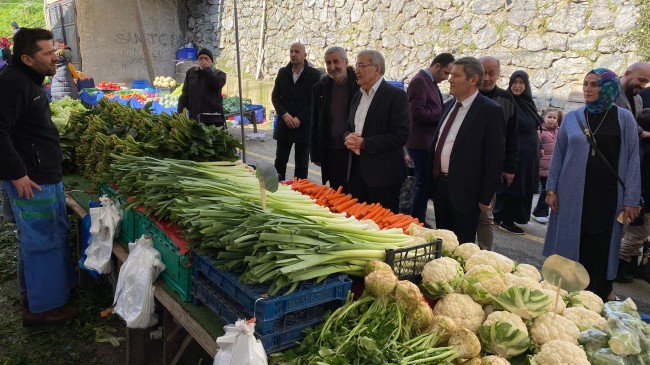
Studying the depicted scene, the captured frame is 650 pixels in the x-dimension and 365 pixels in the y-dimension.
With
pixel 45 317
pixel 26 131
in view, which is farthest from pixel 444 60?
pixel 45 317

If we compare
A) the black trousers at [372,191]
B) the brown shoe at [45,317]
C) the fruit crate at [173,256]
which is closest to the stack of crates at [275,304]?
the fruit crate at [173,256]

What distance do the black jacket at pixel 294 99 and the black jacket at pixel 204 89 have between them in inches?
44.6

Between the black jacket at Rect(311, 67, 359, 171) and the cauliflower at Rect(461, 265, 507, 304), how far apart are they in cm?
277

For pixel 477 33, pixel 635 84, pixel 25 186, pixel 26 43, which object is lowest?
pixel 25 186

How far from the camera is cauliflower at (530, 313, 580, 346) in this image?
1.88 metres

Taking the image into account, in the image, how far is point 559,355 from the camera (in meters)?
1.74

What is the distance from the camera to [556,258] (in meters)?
2.06

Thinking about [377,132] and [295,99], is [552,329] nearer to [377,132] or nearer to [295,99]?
[377,132]

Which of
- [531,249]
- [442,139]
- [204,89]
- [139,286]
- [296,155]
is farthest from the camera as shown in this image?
[204,89]

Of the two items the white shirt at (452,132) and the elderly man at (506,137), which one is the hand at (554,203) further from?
the white shirt at (452,132)

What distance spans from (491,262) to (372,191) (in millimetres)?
1945

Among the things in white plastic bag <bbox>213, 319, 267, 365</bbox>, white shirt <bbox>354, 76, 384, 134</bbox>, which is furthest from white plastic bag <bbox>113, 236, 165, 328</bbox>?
white shirt <bbox>354, 76, 384, 134</bbox>

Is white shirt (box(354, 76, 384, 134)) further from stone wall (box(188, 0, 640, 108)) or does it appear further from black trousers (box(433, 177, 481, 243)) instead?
stone wall (box(188, 0, 640, 108))

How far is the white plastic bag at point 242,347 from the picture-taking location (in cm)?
170
